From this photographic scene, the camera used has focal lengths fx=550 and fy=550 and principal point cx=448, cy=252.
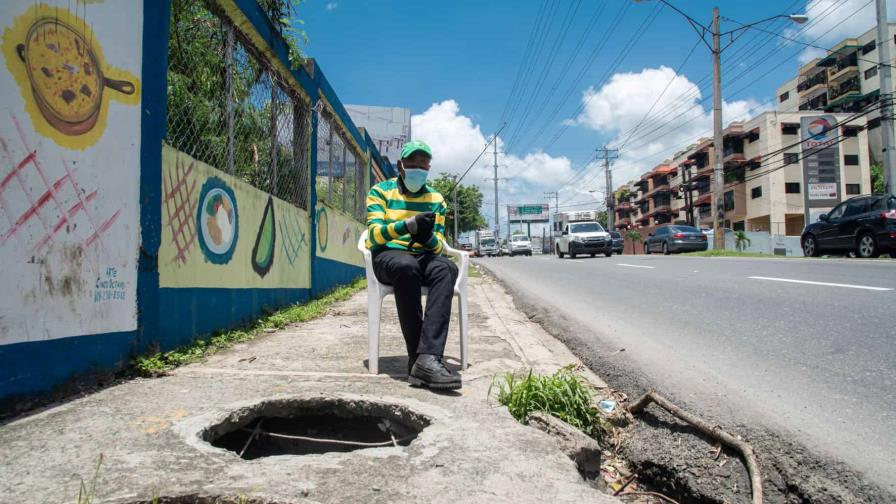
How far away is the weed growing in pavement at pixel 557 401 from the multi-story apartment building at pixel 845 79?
166ft

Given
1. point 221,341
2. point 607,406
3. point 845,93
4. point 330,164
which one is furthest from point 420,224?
point 845,93

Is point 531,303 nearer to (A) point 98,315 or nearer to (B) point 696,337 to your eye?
(B) point 696,337

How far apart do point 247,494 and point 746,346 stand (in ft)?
12.1

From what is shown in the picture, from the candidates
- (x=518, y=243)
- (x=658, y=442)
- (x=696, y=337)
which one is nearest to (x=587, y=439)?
(x=658, y=442)

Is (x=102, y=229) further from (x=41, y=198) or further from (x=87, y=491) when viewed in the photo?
(x=87, y=491)

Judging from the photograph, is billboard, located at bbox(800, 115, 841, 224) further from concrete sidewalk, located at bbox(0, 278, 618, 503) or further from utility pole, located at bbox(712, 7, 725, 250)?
concrete sidewalk, located at bbox(0, 278, 618, 503)

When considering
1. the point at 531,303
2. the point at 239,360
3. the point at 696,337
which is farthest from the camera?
the point at 531,303

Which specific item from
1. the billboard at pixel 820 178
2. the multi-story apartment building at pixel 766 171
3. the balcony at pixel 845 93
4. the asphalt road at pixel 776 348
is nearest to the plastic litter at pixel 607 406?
the asphalt road at pixel 776 348

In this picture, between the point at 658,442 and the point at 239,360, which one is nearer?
the point at 658,442

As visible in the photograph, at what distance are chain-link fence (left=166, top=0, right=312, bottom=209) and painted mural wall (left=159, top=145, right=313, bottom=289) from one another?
183 millimetres

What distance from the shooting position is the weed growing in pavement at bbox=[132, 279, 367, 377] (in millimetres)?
3174

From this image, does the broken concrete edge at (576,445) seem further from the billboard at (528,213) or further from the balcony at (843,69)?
the billboard at (528,213)

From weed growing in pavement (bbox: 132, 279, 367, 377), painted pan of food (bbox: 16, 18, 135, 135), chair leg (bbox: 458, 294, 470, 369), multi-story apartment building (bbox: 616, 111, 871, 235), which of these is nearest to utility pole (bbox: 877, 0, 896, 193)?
weed growing in pavement (bbox: 132, 279, 367, 377)

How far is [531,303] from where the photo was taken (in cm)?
743
